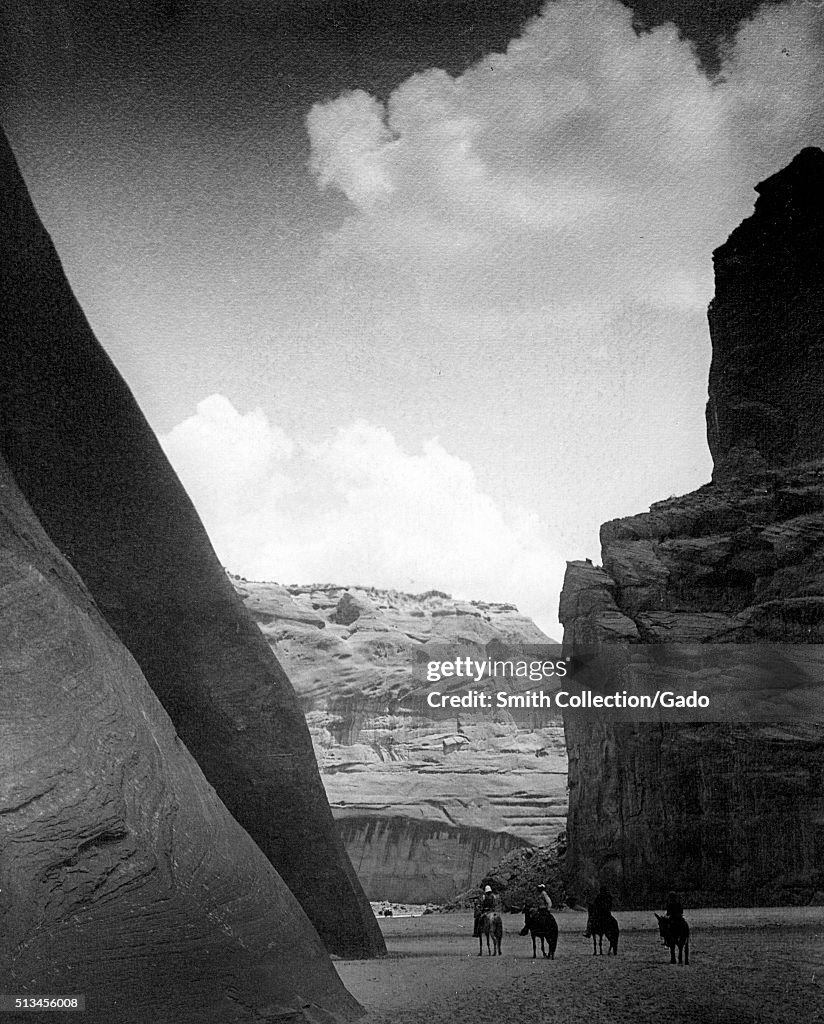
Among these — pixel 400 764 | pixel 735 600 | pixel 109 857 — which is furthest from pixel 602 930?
pixel 400 764

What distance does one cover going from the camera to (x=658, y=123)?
6.03 metres

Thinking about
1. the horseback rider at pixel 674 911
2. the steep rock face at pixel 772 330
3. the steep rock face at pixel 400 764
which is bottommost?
the horseback rider at pixel 674 911

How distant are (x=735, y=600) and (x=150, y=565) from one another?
5605 mm

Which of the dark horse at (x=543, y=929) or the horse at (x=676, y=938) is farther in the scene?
the dark horse at (x=543, y=929)

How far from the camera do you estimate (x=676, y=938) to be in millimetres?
5191

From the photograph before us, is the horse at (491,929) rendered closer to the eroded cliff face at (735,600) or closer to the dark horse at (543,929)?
the dark horse at (543,929)

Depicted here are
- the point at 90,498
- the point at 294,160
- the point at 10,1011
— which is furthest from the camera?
the point at 294,160

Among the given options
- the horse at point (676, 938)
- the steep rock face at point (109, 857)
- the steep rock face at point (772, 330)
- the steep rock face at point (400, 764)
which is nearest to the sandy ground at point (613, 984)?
the horse at point (676, 938)

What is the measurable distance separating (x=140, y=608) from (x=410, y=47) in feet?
12.1

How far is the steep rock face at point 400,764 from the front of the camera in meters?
14.8

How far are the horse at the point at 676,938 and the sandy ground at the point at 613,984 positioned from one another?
5cm

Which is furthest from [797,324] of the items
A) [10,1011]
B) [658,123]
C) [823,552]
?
[10,1011]

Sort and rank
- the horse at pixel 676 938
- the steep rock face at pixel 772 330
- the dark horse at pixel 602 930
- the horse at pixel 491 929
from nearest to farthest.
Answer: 1. the horse at pixel 676 938
2. the dark horse at pixel 602 930
3. the horse at pixel 491 929
4. the steep rock face at pixel 772 330

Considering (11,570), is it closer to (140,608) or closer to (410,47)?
(140,608)
